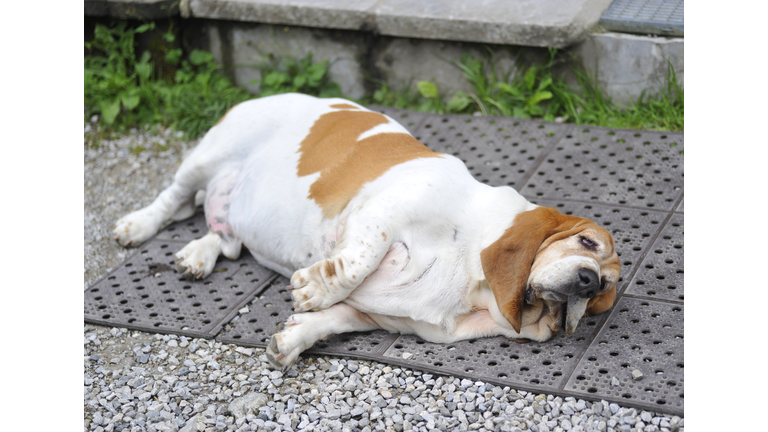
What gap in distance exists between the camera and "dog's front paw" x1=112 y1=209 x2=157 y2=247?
3992 millimetres

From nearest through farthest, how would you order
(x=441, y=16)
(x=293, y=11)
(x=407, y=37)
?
(x=441, y=16) → (x=407, y=37) → (x=293, y=11)

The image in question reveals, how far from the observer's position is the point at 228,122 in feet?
12.7

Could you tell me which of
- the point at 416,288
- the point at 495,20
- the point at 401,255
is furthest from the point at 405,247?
the point at 495,20

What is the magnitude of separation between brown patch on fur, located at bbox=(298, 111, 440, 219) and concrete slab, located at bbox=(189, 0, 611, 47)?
1583 millimetres

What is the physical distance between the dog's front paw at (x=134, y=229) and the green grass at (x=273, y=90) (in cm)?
133

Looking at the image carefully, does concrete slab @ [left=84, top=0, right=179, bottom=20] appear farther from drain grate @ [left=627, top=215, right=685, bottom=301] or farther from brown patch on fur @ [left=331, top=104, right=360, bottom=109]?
drain grate @ [left=627, top=215, right=685, bottom=301]

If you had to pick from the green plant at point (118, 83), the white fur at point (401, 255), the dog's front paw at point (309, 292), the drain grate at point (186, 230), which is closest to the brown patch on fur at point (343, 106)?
the white fur at point (401, 255)

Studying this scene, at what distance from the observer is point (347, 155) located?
3.30m

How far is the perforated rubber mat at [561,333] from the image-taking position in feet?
9.05

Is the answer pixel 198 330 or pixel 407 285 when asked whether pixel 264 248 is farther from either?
pixel 407 285

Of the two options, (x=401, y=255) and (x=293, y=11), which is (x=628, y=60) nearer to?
(x=293, y=11)

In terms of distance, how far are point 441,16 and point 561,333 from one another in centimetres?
266

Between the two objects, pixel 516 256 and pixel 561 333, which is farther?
pixel 561 333

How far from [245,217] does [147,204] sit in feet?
3.83
